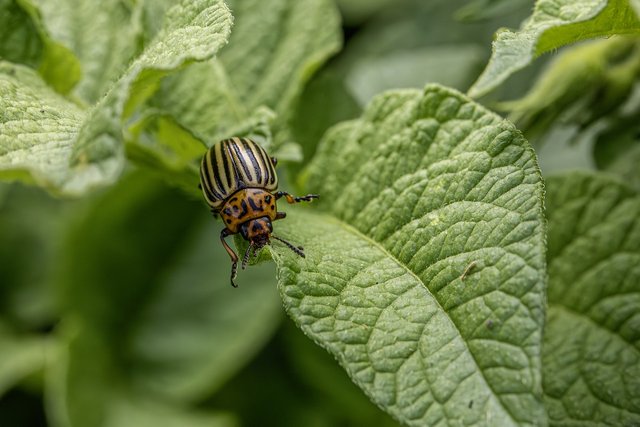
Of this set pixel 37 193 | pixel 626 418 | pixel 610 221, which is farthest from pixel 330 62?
pixel 626 418

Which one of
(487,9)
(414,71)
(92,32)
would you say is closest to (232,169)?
(92,32)

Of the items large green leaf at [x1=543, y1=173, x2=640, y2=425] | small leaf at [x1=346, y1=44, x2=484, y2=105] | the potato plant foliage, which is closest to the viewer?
the potato plant foliage

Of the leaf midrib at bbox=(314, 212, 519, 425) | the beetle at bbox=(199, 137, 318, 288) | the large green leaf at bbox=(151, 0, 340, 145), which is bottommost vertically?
the leaf midrib at bbox=(314, 212, 519, 425)

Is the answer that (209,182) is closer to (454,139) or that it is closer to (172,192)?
(454,139)

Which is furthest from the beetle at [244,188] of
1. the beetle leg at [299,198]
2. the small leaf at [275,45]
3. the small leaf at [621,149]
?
the small leaf at [621,149]

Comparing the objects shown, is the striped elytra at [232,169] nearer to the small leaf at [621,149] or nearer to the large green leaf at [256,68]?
the large green leaf at [256,68]

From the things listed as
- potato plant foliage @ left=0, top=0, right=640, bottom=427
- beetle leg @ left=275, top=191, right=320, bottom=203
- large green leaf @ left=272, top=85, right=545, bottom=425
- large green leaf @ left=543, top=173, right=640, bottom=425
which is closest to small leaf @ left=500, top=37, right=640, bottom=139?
potato plant foliage @ left=0, top=0, right=640, bottom=427

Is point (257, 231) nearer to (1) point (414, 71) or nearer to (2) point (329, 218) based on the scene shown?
(2) point (329, 218)

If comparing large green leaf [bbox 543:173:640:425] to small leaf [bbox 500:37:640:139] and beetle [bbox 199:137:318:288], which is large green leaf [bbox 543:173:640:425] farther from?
beetle [bbox 199:137:318:288]
